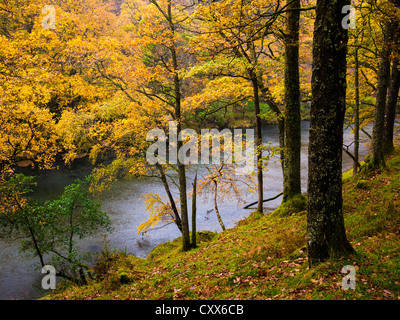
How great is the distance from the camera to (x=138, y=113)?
1087 centimetres

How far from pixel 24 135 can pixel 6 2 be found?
22.1 ft

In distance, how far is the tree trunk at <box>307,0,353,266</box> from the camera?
3395mm

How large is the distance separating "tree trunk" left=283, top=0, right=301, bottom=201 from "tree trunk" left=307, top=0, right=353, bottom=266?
3.21 metres

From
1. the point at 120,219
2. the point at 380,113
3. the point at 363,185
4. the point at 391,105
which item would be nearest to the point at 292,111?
the point at 363,185

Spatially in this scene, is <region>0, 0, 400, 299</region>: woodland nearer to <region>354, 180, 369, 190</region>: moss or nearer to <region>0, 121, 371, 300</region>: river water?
<region>354, 180, 369, 190</region>: moss

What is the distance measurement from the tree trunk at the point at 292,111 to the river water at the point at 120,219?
5.74 meters

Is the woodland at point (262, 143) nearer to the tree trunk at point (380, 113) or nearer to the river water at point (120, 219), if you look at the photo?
the tree trunk at point (380, 113)

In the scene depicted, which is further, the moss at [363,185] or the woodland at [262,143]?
the moss at [363,185]

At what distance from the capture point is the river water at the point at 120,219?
10750 mm

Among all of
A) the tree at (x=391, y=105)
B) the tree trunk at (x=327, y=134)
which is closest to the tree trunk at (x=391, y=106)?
the tree at (x=391, y=105)

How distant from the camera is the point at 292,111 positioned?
6.87 metres

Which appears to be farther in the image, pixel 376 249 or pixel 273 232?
pixel 273 232
